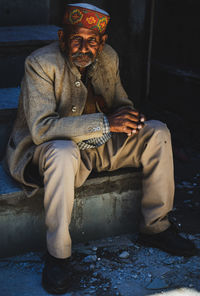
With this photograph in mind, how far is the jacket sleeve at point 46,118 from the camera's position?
323 cm

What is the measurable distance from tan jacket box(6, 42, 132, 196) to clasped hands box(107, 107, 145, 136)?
0.09m

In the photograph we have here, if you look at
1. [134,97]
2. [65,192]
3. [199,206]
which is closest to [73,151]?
[65,192]

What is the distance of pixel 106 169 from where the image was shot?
369cm

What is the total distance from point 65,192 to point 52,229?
274 millimetres

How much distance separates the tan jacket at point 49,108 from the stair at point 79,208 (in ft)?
0.55

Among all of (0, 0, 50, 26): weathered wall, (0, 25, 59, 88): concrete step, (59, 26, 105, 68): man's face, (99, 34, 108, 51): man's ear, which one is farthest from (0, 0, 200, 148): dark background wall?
(59, 26, 105, 68): man's face

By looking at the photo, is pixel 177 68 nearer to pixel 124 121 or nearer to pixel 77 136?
pixel 124 121

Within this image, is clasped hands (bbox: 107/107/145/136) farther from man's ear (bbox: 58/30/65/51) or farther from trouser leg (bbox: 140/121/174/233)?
man's ear (bbox: 58/30/65/51)

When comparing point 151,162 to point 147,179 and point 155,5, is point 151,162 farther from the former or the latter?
point 155,5

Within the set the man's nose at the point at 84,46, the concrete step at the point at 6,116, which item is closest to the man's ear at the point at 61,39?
the man's nose at the point at 84,46

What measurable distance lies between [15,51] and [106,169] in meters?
1.59

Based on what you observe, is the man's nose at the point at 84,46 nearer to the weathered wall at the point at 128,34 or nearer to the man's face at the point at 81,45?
the man's face at the point at 81,45

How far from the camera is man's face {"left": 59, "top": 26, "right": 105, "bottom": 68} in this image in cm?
334

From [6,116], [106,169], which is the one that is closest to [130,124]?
[106,169]
